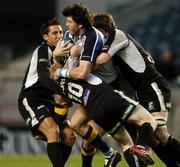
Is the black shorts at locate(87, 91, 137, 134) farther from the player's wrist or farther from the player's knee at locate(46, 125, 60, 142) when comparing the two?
the player's knee at locate(46, 125, 60, 142)

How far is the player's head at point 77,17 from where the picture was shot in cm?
816

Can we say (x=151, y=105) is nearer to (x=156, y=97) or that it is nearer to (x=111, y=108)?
(x=156, y=97)

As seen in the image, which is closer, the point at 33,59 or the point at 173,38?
the point at 33,59

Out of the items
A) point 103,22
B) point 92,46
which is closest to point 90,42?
point 92,46

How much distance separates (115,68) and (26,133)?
913 centimetres

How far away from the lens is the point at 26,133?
1772 centimetres

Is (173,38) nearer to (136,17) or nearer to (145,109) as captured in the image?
(136,17)

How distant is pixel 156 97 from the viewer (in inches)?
343

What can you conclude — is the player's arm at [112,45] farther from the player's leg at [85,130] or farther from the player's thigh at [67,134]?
Result: the player's thigh at [67,134]

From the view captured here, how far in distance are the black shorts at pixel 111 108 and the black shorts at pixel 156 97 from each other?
728 millimetres

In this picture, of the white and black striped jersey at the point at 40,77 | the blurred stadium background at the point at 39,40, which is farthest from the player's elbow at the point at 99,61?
the blurred stadium background at the point at 39,40

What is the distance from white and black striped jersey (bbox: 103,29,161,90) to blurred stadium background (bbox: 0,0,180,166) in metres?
8.32

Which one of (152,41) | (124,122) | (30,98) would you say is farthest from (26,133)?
(124,122)

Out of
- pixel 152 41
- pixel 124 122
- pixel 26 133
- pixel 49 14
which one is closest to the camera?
pixel 124 122
